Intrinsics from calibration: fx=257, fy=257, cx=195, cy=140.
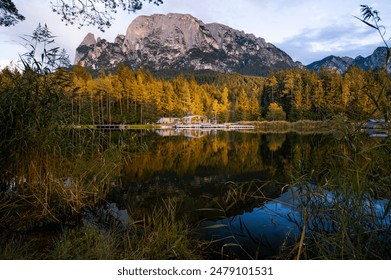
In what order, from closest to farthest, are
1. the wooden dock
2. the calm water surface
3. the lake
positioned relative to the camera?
the lake → the calm water surface → the wooden dock

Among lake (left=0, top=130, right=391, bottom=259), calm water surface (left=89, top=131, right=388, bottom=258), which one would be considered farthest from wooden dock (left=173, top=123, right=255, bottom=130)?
lake (left=0, top=130, right=391, bottom=259)

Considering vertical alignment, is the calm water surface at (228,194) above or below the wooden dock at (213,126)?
below

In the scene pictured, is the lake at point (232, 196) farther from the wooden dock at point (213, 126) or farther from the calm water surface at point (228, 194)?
the wooden dock at point (213, 126)

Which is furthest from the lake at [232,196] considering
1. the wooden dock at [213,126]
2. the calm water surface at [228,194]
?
the wooden dock at [213,126]

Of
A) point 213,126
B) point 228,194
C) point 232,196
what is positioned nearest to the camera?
point 232,196

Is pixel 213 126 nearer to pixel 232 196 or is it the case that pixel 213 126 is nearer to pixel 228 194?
pixel 228 194

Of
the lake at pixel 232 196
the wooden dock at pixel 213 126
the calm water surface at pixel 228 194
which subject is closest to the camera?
the lake at pixel 232 196

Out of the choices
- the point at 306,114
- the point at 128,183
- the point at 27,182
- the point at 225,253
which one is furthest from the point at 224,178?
the point at 306,114

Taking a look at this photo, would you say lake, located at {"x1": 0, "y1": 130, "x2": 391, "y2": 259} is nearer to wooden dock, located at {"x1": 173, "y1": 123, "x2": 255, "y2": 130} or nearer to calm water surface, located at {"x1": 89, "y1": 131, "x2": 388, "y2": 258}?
calm water surface, located at {"x1": 89, "y1": 131, "x2": 388, "y2": 258}

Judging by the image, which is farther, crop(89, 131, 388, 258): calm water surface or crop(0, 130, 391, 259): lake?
crop(89, 131, 388, 258): calm water surface

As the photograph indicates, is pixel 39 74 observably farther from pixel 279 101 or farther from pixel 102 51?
pixel 102 51

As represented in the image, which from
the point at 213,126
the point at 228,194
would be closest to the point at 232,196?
the point at 228,194

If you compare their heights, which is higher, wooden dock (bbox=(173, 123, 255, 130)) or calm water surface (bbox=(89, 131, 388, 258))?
wooden dock (bbox=(173, 123, 255, 130))

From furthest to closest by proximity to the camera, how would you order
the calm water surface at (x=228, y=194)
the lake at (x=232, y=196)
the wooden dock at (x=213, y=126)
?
Result: the wooden dock at (x=213, y=126) < the calm water surface at (x=228, y=194) < the lake at (x=232, y=196)
